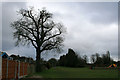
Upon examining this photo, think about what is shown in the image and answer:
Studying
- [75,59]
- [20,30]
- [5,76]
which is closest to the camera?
[5,76]

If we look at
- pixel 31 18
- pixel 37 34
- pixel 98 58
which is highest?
pixel 31 18

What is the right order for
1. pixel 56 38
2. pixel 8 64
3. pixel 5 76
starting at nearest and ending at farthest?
pixel 5 76, pixel 8 64, pixel 56 38

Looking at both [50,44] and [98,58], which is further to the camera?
[98,58]

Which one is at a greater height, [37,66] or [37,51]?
[37,51]

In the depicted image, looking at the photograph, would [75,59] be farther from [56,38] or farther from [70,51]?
[56,38]

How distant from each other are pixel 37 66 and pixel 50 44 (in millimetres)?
5437

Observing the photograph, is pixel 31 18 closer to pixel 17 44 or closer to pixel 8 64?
pixel 17 44

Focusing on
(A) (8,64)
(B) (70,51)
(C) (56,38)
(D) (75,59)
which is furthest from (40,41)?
(B) (70,51)

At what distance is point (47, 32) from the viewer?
35.3 meters

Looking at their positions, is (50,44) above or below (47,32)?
below

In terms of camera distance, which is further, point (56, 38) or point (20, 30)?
point (56, 38)

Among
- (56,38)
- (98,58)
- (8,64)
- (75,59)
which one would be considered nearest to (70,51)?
(75,59)

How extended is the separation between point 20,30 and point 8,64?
22.3 meters

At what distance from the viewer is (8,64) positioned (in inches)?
463
